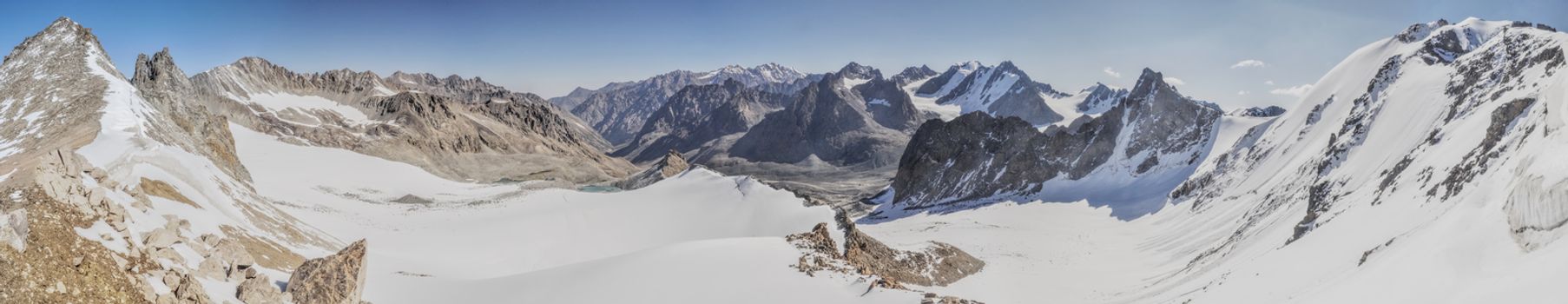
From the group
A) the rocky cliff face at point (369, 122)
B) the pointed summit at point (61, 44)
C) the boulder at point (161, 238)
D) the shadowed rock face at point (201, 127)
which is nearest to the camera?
the boulder at point (161, 238)

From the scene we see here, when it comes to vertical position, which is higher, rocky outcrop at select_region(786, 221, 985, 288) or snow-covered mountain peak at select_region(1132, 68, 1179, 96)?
snow-covered mountain peak at select_region(1132, 68, 1179, 96)

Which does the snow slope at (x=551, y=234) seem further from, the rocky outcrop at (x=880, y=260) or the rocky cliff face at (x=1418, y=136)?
the rocky cliff face at (x=1418, y=136)

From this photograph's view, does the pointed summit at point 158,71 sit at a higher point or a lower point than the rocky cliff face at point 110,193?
higher

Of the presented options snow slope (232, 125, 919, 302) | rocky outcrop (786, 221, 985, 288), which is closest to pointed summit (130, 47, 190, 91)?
snow slope (232, 125, 919, 302)

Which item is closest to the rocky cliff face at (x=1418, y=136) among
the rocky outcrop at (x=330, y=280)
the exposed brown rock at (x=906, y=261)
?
the exposed brown rock at (x=906, y=261)

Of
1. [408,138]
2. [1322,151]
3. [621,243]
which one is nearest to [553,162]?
[408,138]

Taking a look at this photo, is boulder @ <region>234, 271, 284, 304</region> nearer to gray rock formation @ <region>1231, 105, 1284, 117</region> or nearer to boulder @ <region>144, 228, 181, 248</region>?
boulder @ <region>144, 228, 181, 248</region>
